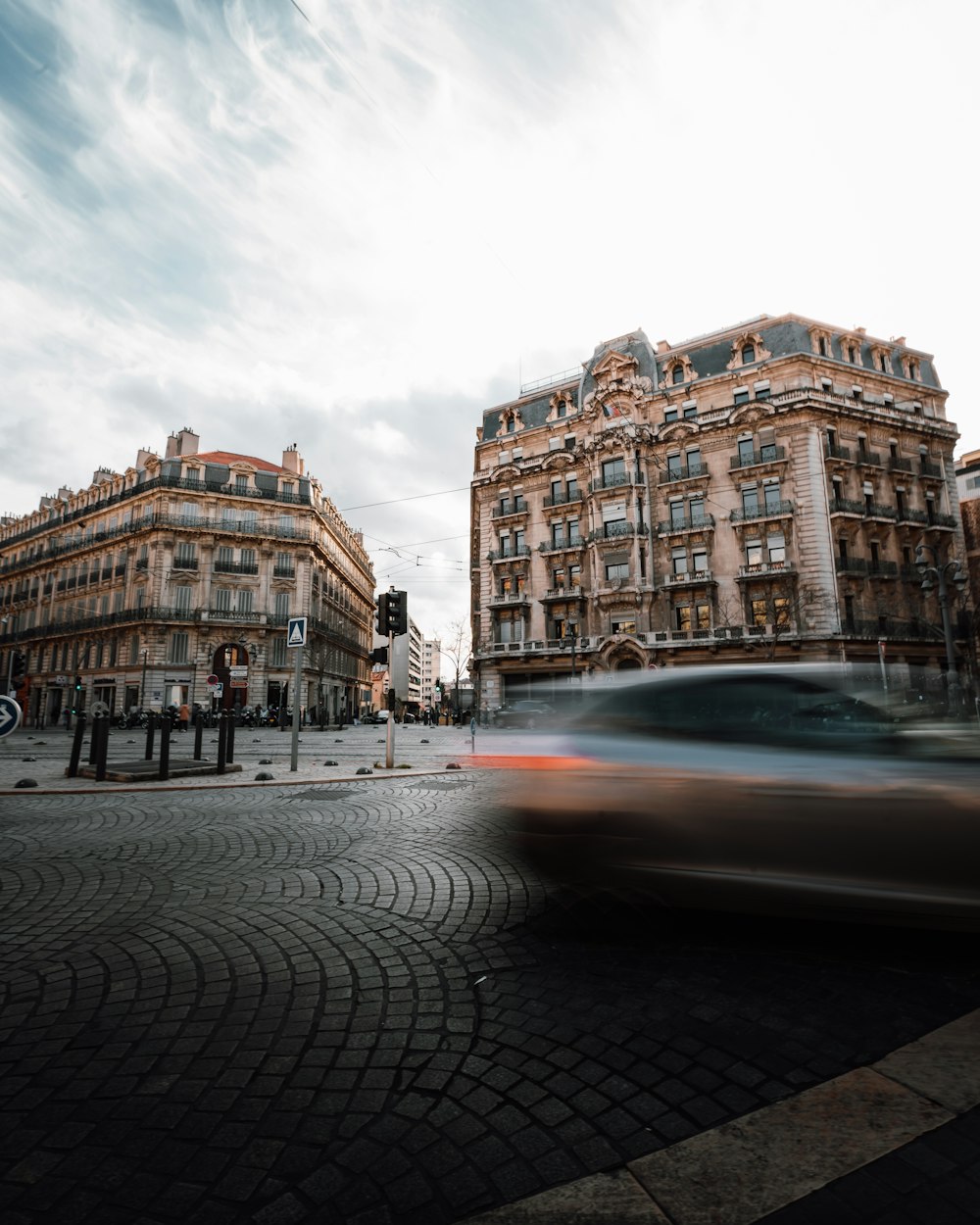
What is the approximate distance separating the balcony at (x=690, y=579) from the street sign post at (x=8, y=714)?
111 ft

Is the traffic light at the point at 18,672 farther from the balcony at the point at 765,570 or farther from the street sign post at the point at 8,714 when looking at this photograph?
the balcony at the point at 765,570

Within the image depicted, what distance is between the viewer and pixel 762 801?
319 centimetres

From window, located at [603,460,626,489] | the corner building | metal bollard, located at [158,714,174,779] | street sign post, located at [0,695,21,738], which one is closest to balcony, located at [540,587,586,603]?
the corner building

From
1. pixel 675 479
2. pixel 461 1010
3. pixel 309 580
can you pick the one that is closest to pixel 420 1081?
pixel 461 1010

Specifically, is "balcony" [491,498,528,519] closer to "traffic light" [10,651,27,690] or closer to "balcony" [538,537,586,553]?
"balcony" [538,537,586,553]

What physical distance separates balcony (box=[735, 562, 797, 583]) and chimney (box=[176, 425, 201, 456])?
42.3m

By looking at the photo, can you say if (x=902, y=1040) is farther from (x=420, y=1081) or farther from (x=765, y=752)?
(x=420, y=1081)

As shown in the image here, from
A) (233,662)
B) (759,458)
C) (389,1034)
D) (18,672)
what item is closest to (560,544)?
(759,458)

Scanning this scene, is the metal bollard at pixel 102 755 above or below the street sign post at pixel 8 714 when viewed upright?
below

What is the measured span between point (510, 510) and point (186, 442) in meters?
27.0

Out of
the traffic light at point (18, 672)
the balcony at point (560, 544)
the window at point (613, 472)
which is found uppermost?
the window at point (613, 472)

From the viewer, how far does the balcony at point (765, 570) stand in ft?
110

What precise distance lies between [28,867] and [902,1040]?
19.2 feet

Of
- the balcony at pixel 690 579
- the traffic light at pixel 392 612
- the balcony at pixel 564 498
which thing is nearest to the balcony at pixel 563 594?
the balcony at pixel 690 579
